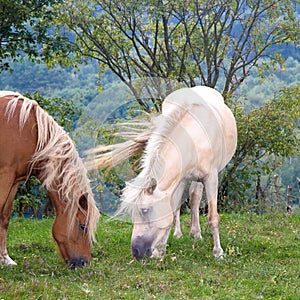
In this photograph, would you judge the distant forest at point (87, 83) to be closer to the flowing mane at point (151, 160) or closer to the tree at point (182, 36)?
the tree at point (182, 36)

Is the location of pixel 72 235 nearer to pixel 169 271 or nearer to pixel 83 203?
pixel 83 203

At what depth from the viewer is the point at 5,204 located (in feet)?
22.0

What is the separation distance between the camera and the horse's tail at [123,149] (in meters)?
7.21

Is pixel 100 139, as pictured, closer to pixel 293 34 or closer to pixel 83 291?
pixel 83 291

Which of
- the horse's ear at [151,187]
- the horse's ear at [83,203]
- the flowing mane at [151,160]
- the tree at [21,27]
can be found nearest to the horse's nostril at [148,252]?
the flowing mane at [151,160]

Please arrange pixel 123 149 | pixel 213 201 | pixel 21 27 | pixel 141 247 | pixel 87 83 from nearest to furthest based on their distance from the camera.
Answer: pixel 141 247 < pixel 123 149 < pixel 213 201 < pixel 21 27 < pixel 87 83

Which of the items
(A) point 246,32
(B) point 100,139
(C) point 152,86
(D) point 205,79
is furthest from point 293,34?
(B) point 100,139

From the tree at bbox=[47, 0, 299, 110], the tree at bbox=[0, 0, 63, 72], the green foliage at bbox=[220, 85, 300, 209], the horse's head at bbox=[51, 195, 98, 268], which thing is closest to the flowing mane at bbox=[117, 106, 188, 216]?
the horse's head at bbox=[51, 195, 98, 268]

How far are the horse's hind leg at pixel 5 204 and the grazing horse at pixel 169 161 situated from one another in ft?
3.67

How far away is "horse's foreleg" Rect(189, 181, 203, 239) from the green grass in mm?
147

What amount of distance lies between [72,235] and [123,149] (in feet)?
4.68

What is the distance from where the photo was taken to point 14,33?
38.8 feet

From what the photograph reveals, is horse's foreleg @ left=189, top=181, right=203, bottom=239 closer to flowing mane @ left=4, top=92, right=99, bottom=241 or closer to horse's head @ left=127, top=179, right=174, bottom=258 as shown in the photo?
horse's head @ left=127, top=179, right=174, bottom=258

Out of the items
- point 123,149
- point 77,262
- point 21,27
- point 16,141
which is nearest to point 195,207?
point 123,149
